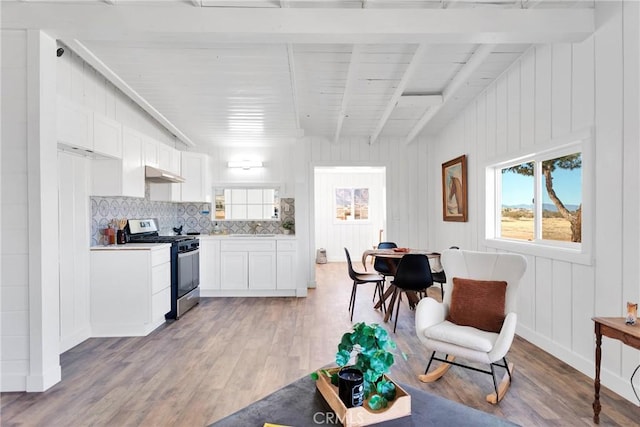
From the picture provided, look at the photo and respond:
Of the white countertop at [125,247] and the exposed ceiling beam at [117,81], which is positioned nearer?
the exposed ceiling beam at [117,81]

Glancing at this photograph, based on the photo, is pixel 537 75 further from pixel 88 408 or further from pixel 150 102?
pixel 88 408

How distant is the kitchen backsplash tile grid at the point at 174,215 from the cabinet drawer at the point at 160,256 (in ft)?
2.05

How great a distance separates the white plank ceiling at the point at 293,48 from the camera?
2514 mm

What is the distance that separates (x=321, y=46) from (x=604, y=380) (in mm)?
3406

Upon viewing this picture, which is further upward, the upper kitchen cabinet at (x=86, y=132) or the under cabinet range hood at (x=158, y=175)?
the upper kitchen cabinet at (x=86, y=132)

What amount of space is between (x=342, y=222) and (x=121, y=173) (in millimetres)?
6537

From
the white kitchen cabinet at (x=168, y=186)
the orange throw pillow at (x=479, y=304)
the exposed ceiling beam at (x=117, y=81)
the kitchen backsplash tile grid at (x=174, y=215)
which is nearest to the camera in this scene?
the orange throw pillow at (x=479, y=304)

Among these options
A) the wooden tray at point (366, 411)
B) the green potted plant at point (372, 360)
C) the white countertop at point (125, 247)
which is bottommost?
the wooden tray at point (366, 411)

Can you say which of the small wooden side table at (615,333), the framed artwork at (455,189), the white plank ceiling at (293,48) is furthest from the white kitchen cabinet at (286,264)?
the small wooden side table at (615,333)

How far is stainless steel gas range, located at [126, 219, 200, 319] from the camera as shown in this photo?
14.3 feet

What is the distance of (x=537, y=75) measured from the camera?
132 inches

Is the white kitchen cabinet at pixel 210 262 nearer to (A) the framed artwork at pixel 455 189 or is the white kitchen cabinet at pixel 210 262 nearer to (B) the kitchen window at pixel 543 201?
(A) the framed artwork at pixel 455 189

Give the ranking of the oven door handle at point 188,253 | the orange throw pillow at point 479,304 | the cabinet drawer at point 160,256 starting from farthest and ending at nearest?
1. the oven door handle at point 188,253
2. the cabinet drawer at point 160,256
3. the orange throw pillow at point 479,304

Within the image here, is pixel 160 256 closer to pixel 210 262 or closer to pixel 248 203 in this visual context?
pixel 210 262
